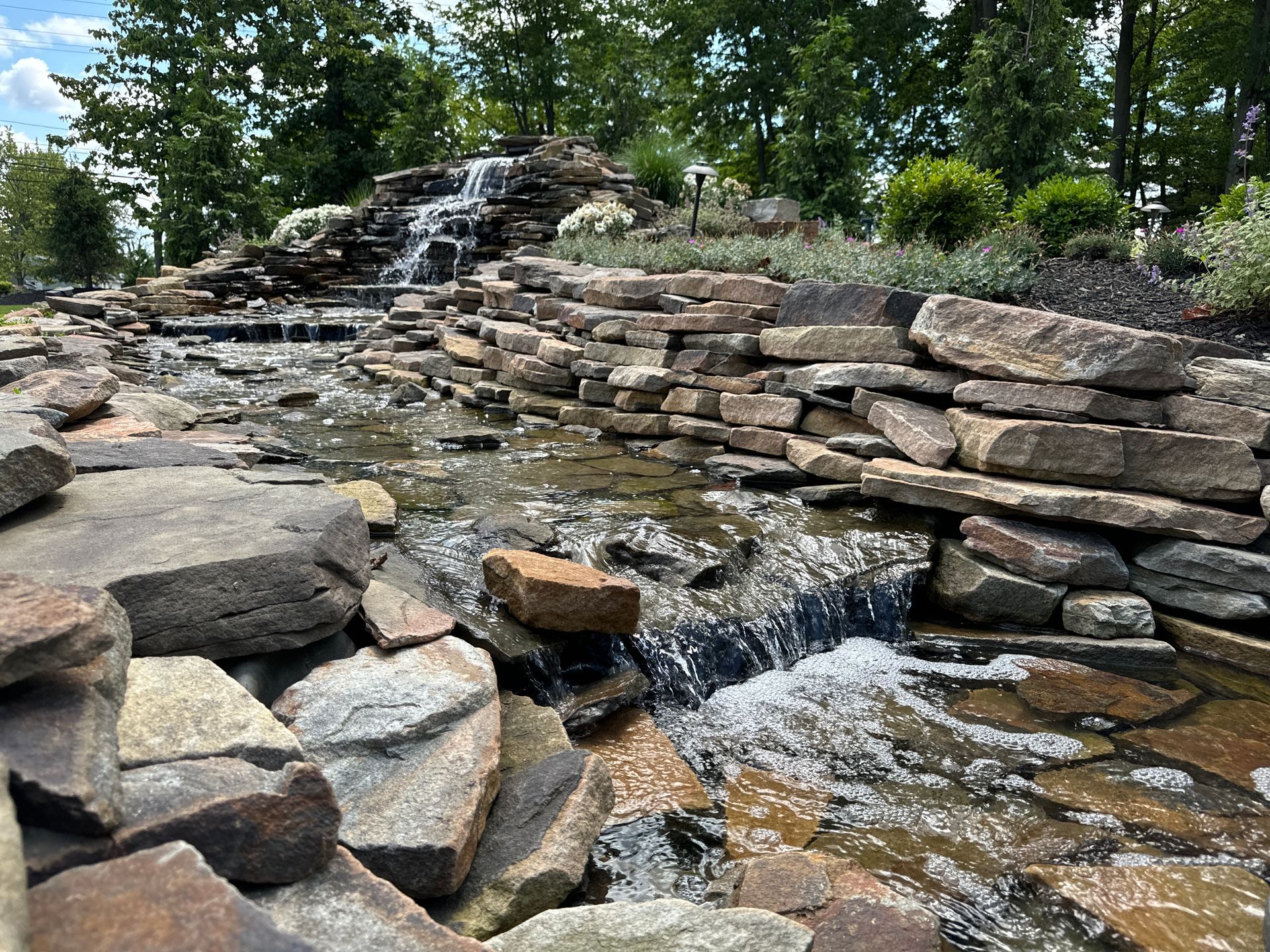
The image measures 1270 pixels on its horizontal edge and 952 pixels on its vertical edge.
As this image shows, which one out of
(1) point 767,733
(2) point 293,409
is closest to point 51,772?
(1) point 767,733

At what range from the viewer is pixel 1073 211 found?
8766 millimetres

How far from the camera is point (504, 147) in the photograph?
1852cm

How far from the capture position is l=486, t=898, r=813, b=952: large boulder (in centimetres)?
184

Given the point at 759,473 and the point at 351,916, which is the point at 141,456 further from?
the point at 759,473

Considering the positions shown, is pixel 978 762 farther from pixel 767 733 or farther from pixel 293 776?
pixel 293 776

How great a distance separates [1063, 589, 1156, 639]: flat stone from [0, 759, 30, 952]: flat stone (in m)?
4.50

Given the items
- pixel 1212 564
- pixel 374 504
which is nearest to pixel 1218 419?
pixel 1212 564

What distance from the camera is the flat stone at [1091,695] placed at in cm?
370

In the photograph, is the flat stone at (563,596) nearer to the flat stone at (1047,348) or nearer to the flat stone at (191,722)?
the flat stone at (191,722)

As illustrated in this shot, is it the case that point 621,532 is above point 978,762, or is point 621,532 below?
above

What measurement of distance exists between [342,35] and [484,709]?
25.1 meters

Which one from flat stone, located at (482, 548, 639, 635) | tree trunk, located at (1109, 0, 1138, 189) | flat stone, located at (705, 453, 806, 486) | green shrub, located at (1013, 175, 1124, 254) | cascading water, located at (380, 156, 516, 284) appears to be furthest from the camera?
tree trunk, located at (1109, 0, 1138, 189)

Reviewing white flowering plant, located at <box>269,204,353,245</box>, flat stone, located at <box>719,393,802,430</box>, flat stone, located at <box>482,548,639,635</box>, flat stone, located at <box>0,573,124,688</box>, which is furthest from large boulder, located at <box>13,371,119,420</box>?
white flowering plant, located at <box>269,204,353,245</box>

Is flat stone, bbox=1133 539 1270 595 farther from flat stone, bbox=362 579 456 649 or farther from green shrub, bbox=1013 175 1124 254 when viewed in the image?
green shrub, bbox=1013 175 1124 254
